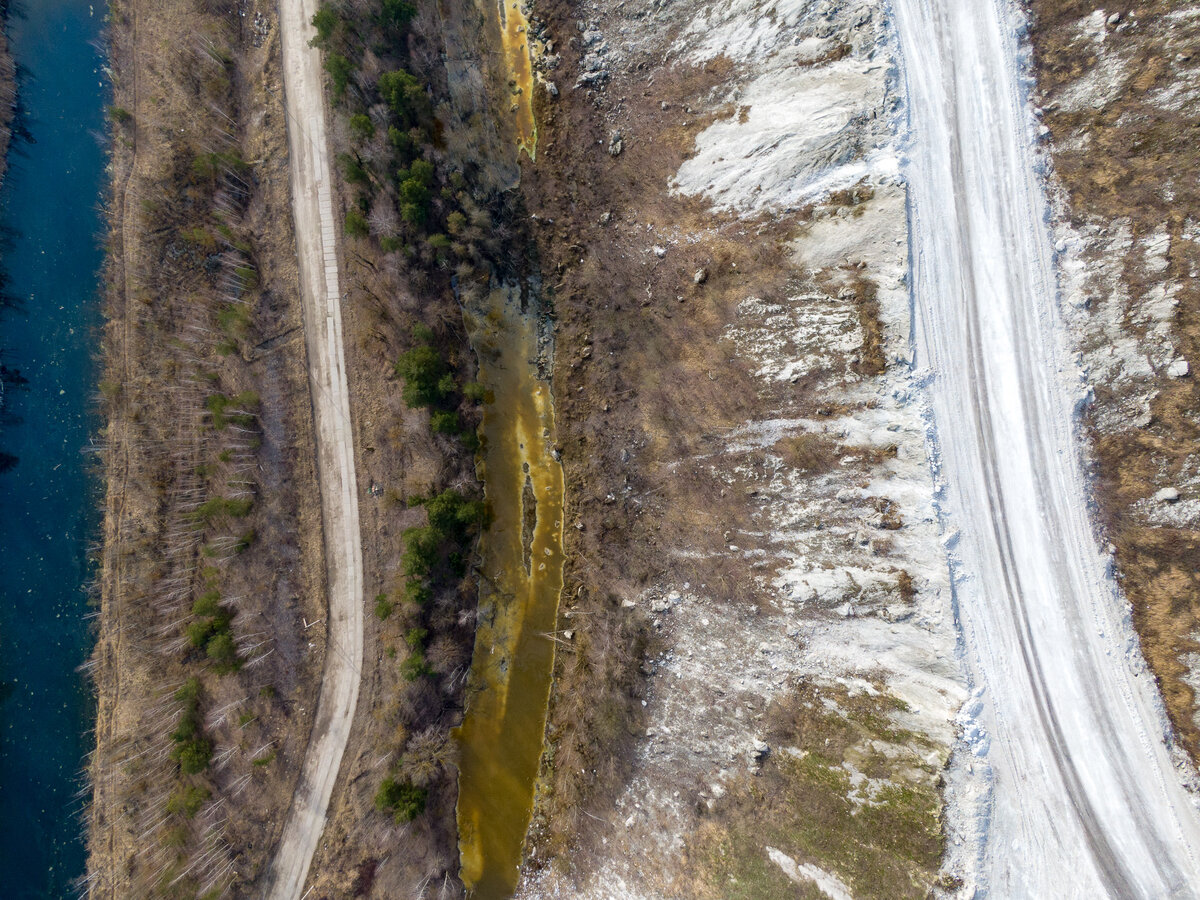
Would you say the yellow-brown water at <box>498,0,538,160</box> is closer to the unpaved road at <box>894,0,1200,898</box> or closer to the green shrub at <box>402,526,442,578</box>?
the unpaved road at <box>894,0,1200,898</box>

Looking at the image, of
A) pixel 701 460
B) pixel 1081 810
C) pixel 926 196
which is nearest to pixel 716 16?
pixel 926 196

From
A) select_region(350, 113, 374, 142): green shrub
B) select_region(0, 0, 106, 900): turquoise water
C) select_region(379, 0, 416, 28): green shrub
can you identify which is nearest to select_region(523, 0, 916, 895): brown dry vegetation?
select_region(379, 0, 416, 28): green shrub

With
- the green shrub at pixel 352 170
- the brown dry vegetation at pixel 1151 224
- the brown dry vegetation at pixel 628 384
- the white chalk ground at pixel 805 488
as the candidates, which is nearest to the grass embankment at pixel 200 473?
the green shrub at pixel 352 170

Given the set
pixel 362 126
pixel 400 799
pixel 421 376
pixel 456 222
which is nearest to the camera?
pixel 421 376

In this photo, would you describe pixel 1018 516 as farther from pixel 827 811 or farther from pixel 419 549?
pixel 419 549

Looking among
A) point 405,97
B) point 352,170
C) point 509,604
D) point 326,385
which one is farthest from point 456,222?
point 509,604

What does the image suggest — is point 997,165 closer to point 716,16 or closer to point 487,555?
point 716,16
